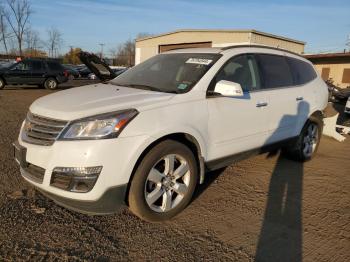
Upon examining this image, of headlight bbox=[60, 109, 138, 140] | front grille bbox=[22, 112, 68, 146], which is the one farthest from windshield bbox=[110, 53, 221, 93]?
front grille bbox=[22, 112, 68, 146]

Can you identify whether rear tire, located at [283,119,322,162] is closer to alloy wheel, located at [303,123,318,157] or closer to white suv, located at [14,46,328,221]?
alloy wheel, located at [303,123,318,157]

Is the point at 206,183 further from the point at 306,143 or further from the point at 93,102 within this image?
the point at 306,143

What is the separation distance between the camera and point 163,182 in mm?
3334

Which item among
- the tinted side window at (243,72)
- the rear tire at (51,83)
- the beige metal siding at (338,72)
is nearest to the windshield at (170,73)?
the tinted side window at (243,72)

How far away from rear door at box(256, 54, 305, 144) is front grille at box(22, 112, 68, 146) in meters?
2.74

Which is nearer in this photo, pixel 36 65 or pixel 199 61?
pixel 199 61

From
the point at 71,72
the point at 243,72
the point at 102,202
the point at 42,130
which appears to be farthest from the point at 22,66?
the point at 102,202

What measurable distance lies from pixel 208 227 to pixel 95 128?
1.47 meters

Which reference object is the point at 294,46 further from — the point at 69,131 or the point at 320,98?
the point at 69,131

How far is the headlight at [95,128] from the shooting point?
290cm

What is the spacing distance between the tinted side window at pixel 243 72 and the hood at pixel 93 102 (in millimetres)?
930

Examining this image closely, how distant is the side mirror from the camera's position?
3561mm

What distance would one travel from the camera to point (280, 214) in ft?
12.1

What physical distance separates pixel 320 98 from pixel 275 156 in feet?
4.06
